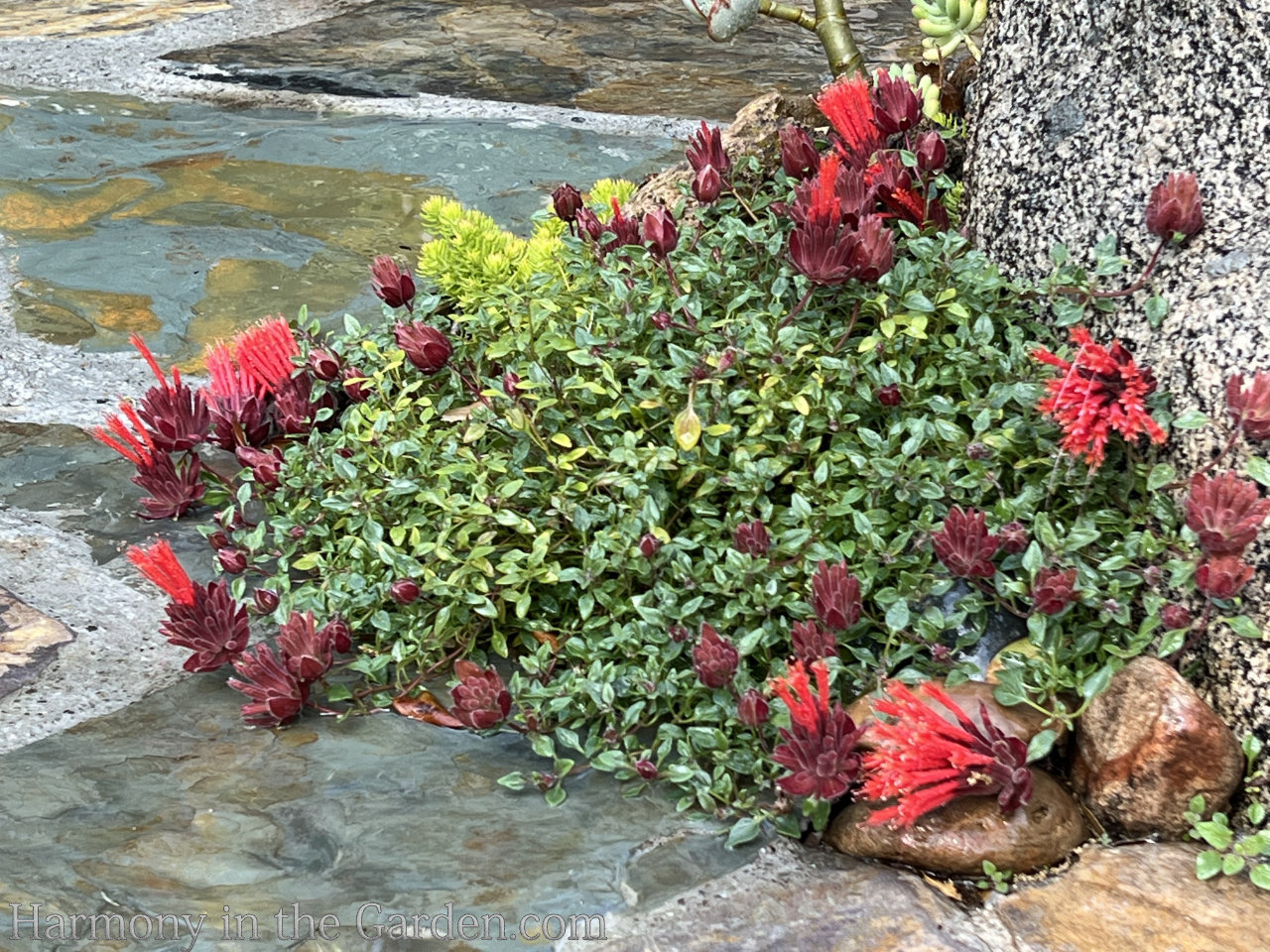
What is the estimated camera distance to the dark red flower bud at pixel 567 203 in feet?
10.5

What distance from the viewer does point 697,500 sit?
263 centimetres

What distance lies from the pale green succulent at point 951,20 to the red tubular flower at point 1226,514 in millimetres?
1801

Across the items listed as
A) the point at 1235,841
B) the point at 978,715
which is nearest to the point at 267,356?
the point at 978,715

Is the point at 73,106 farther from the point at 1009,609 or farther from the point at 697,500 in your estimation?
the point at 1009,609

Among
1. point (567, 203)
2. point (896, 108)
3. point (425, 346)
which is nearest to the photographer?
point (425, 346)

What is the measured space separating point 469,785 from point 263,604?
2.27 feet

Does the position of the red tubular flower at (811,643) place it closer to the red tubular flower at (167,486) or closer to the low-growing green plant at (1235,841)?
the low-growing green plant at (1235,841)

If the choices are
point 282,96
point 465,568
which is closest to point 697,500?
point 465,568

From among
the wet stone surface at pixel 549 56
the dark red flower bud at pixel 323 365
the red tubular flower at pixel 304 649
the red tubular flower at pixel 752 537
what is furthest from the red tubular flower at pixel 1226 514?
the wet stone surface at pixel 549 56

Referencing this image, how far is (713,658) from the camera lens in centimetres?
221

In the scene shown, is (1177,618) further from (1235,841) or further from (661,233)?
(661,233)

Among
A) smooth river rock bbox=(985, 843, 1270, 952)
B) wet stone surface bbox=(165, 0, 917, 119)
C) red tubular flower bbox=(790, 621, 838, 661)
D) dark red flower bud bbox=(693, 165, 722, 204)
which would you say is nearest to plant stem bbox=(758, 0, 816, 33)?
wet stone surface bbox=(165, 0, 917, 119)

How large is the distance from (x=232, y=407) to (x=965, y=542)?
1.81 metres

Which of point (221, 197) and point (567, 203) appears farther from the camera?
point (221, 197)
